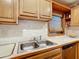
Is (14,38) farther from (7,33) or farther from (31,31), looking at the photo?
(31,31)

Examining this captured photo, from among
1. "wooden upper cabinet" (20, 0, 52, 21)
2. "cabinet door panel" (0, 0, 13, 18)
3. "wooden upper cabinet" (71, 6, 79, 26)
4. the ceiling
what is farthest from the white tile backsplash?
"wooden upper cabinet" (71, 6, 79, 26)

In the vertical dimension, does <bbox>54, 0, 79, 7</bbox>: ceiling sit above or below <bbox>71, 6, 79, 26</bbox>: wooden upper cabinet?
above

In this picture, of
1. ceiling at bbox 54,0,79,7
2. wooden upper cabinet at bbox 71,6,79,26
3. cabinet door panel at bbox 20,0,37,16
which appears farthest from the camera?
wooden upper cabinet at bbox 71,6,79,26

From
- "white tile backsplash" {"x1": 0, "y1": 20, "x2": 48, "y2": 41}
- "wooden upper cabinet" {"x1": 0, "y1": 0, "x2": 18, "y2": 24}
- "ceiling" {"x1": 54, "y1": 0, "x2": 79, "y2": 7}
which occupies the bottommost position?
"white tile backsplash" {"x1": 0, "y1": 20, "x2": 48, "y2": 41}

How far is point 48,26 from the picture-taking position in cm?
230

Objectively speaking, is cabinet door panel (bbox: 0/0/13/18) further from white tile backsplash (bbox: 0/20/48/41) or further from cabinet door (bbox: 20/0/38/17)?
white tile backsplash (bbox: 0/20/48/41)

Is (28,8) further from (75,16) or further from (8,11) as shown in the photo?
(75,16)

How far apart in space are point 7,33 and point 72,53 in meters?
1.61

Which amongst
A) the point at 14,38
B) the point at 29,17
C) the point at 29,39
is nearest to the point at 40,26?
the point at 29,39

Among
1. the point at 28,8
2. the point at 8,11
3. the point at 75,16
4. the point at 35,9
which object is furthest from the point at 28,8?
the point at 75,16

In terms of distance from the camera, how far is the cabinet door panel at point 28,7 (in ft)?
4.65

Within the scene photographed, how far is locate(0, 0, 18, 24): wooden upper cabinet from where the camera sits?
1104mm

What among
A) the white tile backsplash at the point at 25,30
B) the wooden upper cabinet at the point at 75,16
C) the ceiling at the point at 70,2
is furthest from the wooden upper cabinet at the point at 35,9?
the wooden upper cabinet at the point at 75,16

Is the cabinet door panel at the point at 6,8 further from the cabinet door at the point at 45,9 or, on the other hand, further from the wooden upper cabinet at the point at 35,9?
the cabinet door at the point at 45,9
